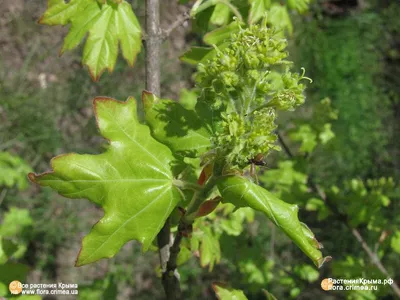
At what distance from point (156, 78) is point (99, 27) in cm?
37

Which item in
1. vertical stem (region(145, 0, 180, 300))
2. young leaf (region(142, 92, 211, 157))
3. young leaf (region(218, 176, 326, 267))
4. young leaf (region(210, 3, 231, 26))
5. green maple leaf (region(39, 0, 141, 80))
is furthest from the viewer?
young leaf (region(210, 3, 231, 26))

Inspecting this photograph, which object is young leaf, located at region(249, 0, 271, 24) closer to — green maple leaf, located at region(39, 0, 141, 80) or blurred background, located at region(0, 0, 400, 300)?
green maple leaf, located at region(39, 0, 141, 80)

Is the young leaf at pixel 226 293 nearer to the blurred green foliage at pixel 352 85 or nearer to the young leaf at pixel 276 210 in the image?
the young leaf at pixel 276 210

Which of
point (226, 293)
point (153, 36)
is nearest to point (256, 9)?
point (153, 36)

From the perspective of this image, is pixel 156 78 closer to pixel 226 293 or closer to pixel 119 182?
pixel 119 182

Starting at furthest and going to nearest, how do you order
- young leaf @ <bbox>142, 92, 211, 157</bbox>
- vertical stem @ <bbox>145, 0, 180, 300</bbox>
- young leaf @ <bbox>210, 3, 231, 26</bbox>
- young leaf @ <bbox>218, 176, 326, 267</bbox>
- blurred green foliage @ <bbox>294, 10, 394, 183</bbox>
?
blurred green foliage @ <bbox>294, 10, 394, 183</bbox>
young leaf @ <bbox>210, 3, 231, 26</bbox>
vertical stem @ <bbox>145, 0, 180, 300</bbox>
young leaf @ <bbox>142, 92, 211, 157</bbox>
young leaf @ <bbox>218, 176, 326, 267</bbox>

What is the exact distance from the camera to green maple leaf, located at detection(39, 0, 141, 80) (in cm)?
163

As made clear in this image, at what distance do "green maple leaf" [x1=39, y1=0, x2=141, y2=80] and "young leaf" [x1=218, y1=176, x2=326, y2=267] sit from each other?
76cm

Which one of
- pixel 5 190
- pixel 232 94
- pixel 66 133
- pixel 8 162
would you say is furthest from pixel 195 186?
pixel 66 133

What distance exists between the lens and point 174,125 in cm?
128

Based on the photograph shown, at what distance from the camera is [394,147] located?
539cm

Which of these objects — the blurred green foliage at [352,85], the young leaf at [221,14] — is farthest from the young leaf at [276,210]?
the blurred green foliage at [352,85]

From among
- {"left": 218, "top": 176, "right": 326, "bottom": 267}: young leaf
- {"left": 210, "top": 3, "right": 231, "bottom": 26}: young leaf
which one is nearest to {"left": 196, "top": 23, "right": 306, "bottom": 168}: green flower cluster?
{"left": 218, "top": 176, "right": 326, "bottom": 267}: young leaf

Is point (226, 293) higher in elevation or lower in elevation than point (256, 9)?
lower
